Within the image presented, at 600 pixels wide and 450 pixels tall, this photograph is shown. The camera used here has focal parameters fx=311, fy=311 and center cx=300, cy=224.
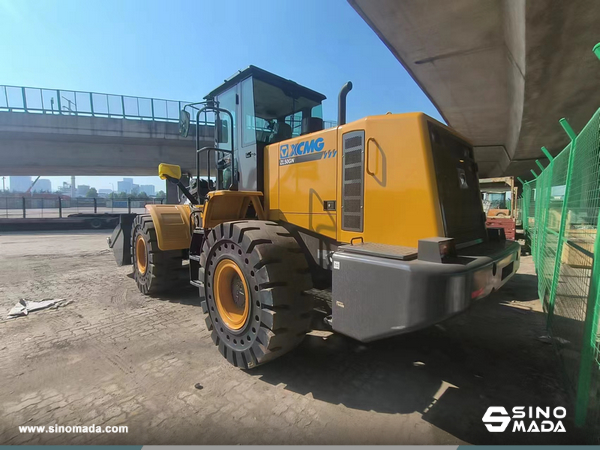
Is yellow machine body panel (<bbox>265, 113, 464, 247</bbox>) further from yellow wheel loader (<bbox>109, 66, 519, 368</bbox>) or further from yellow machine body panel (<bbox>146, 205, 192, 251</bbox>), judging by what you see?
yellow machine body panel (<bbox>146, 205, 192, 251</bbox>)

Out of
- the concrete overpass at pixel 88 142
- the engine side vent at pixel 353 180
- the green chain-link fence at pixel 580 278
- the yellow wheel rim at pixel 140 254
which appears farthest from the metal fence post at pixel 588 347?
the concrete overpass at pixel 88 142

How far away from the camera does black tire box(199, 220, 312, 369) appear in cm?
277

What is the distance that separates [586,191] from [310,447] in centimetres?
335

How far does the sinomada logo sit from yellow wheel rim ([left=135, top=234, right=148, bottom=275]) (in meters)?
5.57

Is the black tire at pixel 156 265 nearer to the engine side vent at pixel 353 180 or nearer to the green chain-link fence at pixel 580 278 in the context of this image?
the engine side vent at pixel 353 180

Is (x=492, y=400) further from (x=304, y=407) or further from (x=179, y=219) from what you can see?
(x=179, y=219)

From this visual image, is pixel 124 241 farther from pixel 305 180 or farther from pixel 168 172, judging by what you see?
pixel 305 180

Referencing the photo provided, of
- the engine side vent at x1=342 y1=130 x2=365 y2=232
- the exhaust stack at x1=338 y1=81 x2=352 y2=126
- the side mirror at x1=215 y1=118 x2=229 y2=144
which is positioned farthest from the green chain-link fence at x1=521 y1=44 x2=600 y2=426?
the side mirror at x1=215 y1=118 x2=229 y2=144

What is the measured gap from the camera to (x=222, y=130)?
464 centimetres

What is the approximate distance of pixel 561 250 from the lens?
361cm

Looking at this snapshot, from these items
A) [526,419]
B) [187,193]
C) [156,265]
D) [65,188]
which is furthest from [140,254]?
[65,188]

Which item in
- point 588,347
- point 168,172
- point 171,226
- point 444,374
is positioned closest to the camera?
point 588,347

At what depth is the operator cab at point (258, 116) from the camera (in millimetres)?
4047

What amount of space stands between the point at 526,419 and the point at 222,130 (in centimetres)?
468
